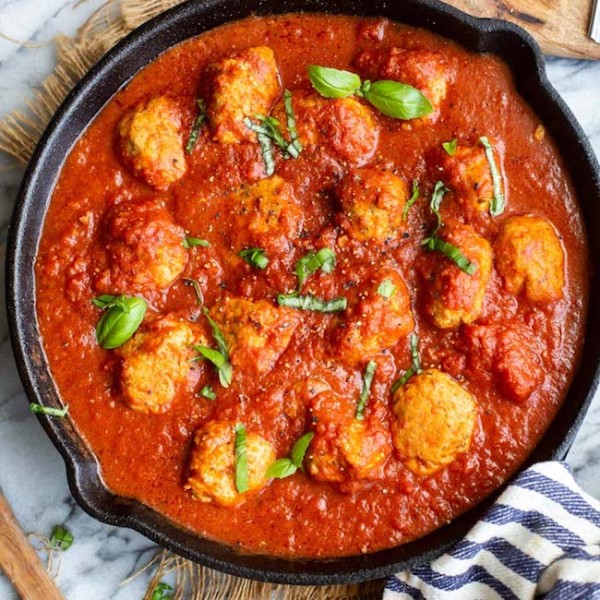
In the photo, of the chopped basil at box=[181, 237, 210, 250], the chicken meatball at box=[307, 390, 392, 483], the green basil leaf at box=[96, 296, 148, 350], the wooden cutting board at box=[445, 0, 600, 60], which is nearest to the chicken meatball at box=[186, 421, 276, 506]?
the chicken meatball at box=[307, 390, 392, 483]

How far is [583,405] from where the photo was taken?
408 centimetres

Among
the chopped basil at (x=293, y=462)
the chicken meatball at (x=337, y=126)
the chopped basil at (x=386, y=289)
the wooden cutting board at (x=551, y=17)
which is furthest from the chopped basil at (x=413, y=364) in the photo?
the wooden cutting board at (x=551, y=17)

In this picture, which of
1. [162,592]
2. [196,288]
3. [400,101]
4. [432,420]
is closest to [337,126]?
[400,101]

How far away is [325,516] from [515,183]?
1.86 meters

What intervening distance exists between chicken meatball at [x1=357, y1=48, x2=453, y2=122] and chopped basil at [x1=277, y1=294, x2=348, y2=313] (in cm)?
99

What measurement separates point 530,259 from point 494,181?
413 millimetres

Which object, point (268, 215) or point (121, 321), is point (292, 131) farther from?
point (121, 321)

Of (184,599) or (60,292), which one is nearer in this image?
(60,292)

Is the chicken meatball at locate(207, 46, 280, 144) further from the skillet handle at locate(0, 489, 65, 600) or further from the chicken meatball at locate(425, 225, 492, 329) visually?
the skillet handle at locate(0, 489, 65, 600)

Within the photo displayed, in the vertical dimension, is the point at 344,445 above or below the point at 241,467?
above

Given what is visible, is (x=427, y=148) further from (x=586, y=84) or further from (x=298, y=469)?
(x=298, y=469)

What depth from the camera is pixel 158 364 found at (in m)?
4.26

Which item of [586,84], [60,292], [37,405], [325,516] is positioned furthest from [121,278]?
[586,84]

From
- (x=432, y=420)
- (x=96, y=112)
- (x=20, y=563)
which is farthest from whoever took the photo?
(x=20, y=563)
